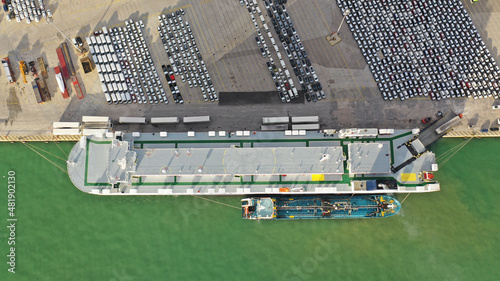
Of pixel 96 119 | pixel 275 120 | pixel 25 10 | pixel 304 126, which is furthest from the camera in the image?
pixel 25 10

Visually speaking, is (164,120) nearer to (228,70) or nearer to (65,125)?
(228,70)

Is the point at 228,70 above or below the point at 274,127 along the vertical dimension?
above

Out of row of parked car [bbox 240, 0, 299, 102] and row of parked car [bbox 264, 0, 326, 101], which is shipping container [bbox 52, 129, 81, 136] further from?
row of parked car [bbox 264, 0, 326, 101]

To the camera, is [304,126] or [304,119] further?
[304,119]

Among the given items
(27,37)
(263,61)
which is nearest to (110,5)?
(27,37)

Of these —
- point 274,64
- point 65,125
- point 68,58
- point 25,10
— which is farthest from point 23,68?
point 274,64

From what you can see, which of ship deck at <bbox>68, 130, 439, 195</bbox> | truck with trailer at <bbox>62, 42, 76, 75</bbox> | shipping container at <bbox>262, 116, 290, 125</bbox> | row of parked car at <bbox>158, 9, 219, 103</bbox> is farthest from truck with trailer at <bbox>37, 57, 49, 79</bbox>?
shipping container at <bbox>262, 116, 290, 125</bbox>
